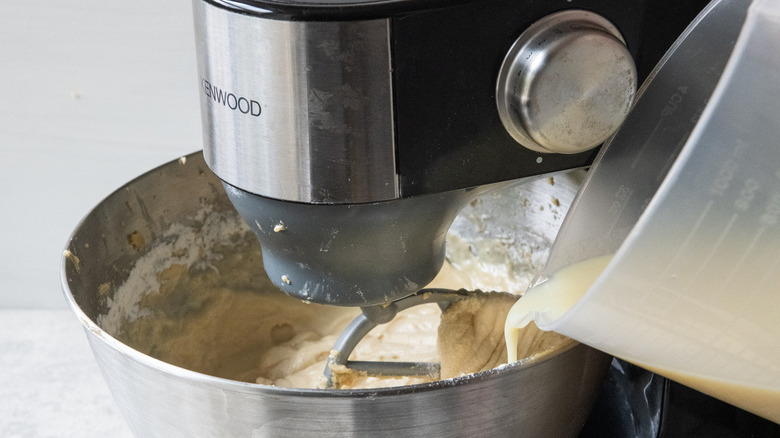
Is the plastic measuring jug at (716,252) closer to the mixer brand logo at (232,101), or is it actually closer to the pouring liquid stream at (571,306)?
the pouring liquid stream at (571,306)

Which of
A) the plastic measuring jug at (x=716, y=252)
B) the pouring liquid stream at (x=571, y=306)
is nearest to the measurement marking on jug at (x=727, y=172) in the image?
the plastic measuring jug at (x=716, y=252)

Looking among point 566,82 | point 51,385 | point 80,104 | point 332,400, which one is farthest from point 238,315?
point 566,82

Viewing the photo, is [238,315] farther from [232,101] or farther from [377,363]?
[232,101]

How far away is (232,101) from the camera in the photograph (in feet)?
1.63

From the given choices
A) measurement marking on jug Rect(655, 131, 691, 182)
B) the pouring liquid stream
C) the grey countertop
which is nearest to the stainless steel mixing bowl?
the pouring liquid stream

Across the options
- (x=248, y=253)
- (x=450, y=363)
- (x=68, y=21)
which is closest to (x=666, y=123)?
(x=450, y=363)

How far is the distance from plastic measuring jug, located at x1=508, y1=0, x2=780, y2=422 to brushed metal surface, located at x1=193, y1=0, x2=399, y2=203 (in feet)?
0.49

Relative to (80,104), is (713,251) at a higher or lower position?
higher

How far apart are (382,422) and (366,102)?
0.20 meters

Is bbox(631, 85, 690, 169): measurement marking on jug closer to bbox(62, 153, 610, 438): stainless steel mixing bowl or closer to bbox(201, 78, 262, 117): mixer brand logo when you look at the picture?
bbox(62, 153, 610, 438): stainless steel mixing bowl

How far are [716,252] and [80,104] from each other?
2.78ft

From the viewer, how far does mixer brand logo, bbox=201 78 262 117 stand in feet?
1.60

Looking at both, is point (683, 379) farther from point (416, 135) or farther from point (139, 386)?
point (139, 386)

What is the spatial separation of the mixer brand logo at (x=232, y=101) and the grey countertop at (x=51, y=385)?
534mm
